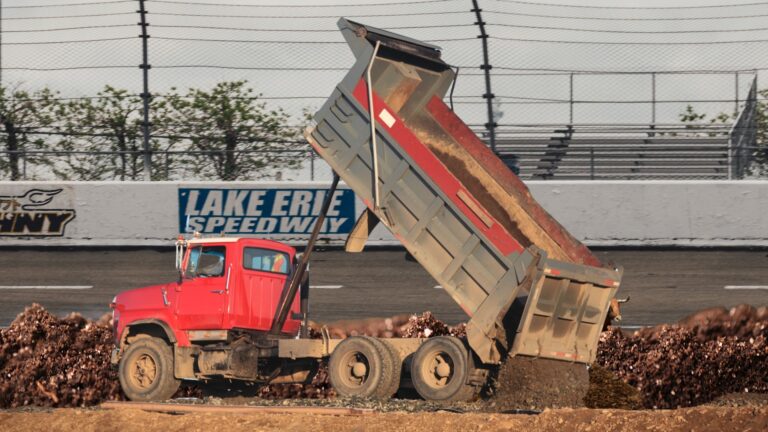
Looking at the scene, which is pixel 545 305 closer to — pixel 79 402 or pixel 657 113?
pixel 79 402

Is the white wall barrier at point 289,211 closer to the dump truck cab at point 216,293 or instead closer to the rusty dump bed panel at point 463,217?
the dump truck cab at point 216,293

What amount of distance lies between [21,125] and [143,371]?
9.16m

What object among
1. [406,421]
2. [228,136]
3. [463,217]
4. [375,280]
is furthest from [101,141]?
[406,421]

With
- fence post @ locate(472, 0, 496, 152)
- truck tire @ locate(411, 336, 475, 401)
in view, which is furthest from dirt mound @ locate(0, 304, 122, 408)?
fence post @ locate(472, 0, 496, 152)

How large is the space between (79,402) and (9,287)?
4.51 metres

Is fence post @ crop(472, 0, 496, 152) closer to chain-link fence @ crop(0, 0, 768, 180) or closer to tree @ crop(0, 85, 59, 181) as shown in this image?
chain-link fence @ crop(0, 0, 768, 180)

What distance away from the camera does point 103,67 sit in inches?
864

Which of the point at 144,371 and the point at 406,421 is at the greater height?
the point at 144,371

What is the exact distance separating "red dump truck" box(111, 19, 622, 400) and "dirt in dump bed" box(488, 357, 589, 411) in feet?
0.60

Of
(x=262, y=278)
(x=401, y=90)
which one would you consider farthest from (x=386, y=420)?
(x=401, y=90)

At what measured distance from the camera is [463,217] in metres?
13.9

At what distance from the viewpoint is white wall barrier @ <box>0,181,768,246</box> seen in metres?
21.7

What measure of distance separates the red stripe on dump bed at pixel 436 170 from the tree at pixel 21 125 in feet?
31.8

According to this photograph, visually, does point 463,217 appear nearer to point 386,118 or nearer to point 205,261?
point 386,118
